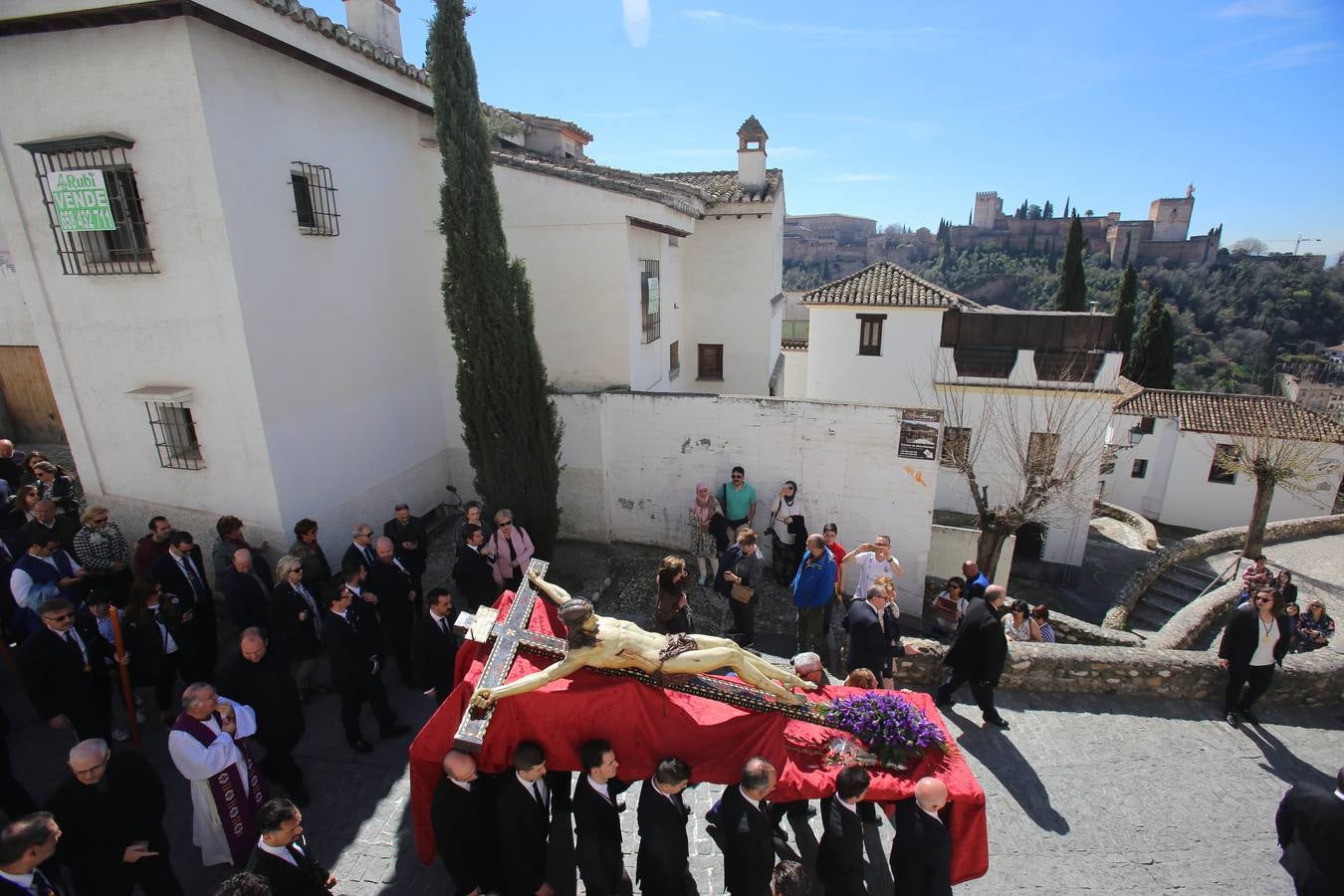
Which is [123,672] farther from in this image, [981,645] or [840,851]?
[981,645]

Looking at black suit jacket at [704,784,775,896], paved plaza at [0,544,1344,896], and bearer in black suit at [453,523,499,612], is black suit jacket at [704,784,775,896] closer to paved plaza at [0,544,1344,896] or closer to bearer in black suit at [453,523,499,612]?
paved plaza at [0,544,1344,896]

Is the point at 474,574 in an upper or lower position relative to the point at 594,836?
upper

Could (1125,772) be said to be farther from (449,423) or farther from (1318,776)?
(449,423)

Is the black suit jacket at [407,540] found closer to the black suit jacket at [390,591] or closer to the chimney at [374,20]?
the black suit jacket at [390,591]

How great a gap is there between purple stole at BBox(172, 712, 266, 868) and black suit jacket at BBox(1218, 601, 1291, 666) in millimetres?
8940

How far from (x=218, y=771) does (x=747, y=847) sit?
11.9 ft

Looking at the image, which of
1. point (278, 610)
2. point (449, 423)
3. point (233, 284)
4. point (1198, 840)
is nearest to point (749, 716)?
point (1198, 840)

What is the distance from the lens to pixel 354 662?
569 centimetres

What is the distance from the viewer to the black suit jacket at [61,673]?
5.10 m

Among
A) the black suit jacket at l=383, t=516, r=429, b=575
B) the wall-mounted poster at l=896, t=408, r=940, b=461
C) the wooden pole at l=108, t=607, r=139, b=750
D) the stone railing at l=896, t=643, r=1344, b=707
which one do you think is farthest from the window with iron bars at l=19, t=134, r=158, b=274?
the stone railing at l=896, t=643, r=1344, b=707

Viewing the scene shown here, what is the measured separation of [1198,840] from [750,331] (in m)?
13.0

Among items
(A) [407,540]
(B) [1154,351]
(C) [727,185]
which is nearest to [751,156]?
(C) [727,185]

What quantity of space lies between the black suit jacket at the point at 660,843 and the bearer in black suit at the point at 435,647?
2616 millimetres

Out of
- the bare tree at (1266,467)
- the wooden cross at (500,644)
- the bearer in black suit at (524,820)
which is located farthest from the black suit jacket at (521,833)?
the bare tree at (1266,467)
